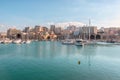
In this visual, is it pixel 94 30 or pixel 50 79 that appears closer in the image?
pixel 50 79

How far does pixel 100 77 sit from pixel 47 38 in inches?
6224

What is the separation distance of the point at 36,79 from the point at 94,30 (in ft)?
564

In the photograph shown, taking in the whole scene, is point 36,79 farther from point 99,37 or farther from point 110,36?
point 110,36

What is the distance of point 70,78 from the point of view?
19406mm

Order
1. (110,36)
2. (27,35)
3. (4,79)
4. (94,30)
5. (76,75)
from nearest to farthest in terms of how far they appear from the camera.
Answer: (4,79) → (76,75) → (110,36) → (27,35) → (94,30)

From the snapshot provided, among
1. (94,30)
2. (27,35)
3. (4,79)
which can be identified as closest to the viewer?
(4,79)

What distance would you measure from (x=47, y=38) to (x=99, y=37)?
57.5 metres

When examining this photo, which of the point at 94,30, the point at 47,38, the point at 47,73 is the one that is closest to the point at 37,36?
the point at 47,38

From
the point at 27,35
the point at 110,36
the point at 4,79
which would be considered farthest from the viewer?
the point at 27,35

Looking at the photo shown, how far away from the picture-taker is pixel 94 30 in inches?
7298

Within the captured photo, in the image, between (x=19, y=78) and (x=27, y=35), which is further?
(x=27, y=35)

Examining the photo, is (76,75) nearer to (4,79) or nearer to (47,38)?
(4,79)

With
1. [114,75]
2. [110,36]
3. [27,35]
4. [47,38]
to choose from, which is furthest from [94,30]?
[114,75]

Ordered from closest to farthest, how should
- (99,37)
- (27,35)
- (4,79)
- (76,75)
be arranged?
(4,79), (76,75), (99,37), (27,35)
